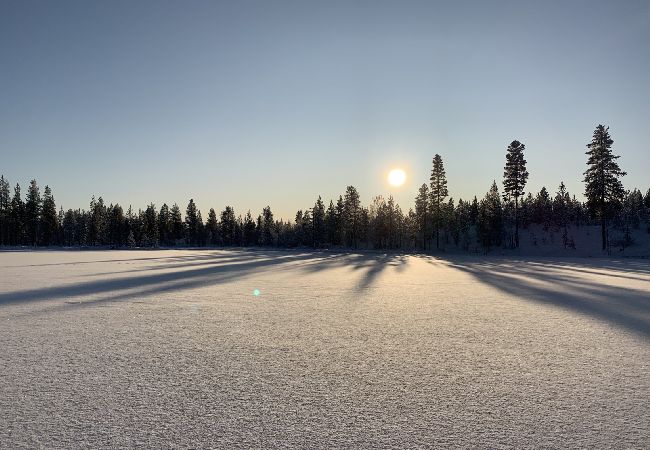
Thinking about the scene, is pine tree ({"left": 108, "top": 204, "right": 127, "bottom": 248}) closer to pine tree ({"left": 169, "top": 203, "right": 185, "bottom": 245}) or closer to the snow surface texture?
pine tree ({"left": 169, "top": 203, "right": 185, "bottom": 245})

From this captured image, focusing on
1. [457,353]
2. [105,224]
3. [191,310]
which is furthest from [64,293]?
[105,224]

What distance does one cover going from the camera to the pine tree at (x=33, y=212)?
114688mm

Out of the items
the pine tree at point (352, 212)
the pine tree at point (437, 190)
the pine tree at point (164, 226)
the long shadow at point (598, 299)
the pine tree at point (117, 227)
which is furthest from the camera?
the pine tree at point (164, 226)

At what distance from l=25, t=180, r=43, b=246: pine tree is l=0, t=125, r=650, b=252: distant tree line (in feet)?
1.02

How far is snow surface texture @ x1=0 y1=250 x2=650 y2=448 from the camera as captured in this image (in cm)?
412

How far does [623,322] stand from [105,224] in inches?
6199

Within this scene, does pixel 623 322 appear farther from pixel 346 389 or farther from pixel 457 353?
pixel 346 389

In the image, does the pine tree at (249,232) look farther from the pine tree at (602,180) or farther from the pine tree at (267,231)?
the pine tree at (602,180)

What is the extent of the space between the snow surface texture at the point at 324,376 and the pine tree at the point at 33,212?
130 meters

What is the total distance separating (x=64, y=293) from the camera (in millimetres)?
15516

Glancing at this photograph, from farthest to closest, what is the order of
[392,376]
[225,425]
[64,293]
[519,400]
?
[64,293] < [392,376] < [519,400] < [225,425]

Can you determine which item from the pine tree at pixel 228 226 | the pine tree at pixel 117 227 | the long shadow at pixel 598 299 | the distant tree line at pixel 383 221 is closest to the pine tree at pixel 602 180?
the distant tree line at pixel 383 221

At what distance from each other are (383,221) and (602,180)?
51135mm

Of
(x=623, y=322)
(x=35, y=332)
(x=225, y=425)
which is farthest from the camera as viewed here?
(x=623, y=322)
